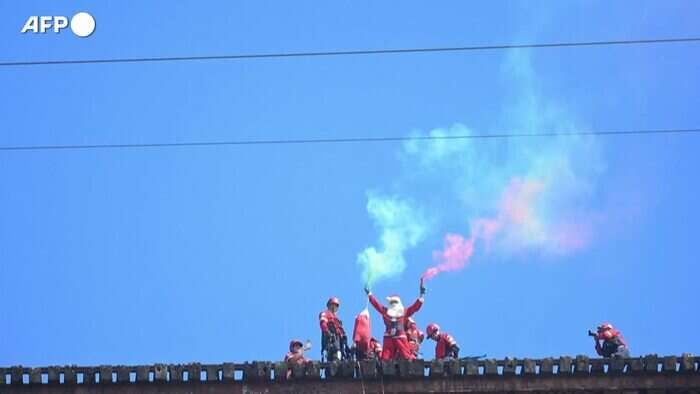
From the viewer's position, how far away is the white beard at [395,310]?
1203 inches

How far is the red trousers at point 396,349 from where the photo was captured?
99.0 ft

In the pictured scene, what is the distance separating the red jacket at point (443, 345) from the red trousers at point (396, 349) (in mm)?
865

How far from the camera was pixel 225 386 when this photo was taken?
96.9 ft

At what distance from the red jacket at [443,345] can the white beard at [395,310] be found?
3.53 feet

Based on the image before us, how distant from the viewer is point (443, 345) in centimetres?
3102

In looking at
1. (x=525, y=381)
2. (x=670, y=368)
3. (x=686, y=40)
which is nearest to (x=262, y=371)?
(x=525, y=381)

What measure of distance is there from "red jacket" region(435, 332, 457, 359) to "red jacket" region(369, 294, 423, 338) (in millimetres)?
858

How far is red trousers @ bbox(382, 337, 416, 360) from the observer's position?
99.0 ft

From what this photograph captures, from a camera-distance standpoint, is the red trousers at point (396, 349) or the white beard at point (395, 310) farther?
the white beard at point (395, 310)

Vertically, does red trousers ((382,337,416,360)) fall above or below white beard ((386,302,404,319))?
below

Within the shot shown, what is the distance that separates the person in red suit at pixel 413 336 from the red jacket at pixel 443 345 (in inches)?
15.9

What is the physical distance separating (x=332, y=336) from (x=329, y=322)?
331 mm

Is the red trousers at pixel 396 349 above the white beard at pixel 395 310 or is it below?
below

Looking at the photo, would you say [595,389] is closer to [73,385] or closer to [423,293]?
[423,293]
